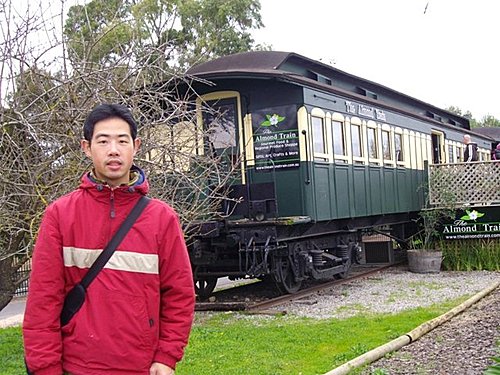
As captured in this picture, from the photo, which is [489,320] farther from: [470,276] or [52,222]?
[52,222]

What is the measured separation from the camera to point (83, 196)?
2900 millimetres

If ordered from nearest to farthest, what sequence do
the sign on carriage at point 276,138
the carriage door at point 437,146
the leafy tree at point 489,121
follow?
the sign on carriage at point 276,138 < the carriage door at point 437,146 < the leafy tree at point 489,121

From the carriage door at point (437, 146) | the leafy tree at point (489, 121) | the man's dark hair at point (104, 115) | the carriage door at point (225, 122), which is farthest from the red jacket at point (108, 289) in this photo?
the leafy tree at point (489, 121)

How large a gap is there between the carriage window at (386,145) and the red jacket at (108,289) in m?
12.2

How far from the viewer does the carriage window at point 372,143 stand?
45.5 ft

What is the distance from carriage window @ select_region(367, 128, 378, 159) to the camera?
1388cm

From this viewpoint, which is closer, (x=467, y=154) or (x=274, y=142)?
(x=274, y=142)

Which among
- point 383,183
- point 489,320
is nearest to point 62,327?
point 489,320

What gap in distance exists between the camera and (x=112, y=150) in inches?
115

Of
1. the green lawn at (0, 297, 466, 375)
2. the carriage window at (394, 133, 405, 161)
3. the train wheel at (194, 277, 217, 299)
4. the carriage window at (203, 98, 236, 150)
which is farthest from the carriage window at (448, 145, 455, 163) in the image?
the green lawn at (0, 297, 466, 375)

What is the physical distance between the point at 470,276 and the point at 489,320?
587 cm

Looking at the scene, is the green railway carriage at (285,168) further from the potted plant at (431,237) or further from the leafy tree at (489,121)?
the leafy tree at (489,121)

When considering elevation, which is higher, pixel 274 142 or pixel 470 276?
pixel 274 142

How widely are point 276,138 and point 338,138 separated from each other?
169 centimetres
